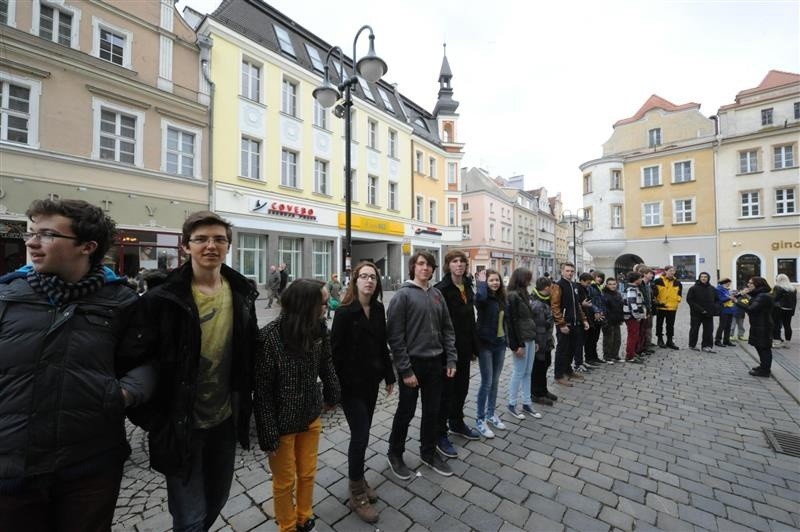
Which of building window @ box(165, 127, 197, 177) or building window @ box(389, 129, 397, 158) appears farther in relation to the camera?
building window @ box(389, 129, 397, 158)

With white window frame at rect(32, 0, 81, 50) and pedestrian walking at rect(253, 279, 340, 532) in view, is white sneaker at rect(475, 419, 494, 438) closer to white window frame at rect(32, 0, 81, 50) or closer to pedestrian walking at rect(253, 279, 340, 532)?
pedestrian walking at rect(253, 279, 340, 532)

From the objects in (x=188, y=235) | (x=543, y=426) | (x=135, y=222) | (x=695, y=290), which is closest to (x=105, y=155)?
(x=135, y=222)

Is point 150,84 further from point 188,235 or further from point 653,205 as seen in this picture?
point 653,205

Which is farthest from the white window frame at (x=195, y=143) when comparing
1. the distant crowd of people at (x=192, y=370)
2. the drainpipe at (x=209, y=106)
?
the distant crowd of people at (x=192, y=370)

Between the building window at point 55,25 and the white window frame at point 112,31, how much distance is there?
2.01 feet

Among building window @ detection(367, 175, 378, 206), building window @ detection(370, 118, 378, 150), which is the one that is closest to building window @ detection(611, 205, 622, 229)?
building window @ detection(367, 175, 378, 206)

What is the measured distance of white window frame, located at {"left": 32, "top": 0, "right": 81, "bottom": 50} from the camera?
1090cm

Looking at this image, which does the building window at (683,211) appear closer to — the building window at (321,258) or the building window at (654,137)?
the building window at (654,137)

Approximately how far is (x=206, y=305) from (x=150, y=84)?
52.0 ft

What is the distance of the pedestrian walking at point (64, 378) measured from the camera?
1.36m

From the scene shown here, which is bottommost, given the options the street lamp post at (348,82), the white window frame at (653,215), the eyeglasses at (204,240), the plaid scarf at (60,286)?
the plaid scarf at (60,286)

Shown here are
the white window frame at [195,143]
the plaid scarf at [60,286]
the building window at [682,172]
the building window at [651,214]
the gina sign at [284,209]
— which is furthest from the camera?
the building window at [651,214]

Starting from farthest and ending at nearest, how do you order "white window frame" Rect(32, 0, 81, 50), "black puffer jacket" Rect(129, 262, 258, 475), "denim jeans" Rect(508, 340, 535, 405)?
"white window frame" Rect(32, 0, 81, 50) < "denim jeans" Rect(508, 340, 535, 405) < "black puffer jacket" Rect(129, 262, 258, 475)

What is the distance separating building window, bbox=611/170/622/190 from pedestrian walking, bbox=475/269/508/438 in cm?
3061
